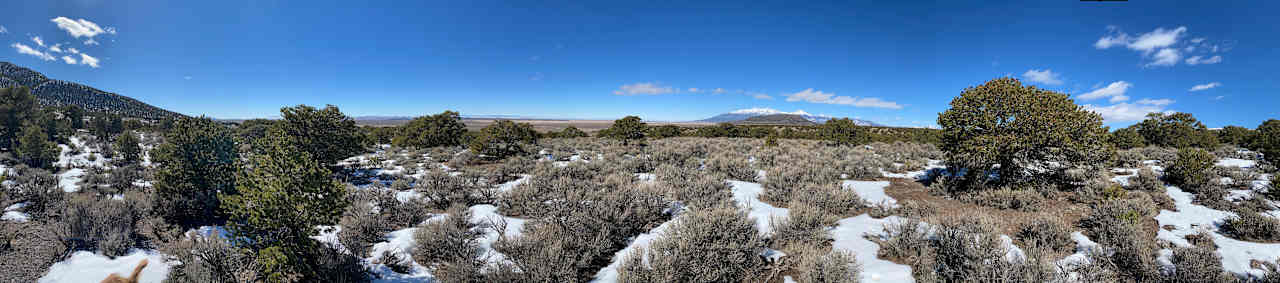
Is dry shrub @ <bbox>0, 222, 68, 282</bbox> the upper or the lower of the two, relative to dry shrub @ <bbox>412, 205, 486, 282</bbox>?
lower

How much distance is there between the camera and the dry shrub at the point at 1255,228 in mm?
5519

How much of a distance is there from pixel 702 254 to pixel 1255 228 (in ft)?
30.5

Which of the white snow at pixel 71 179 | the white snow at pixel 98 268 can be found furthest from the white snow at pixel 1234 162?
the white snow at pixel 71 179

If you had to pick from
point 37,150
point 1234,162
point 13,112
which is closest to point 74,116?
point 13,112

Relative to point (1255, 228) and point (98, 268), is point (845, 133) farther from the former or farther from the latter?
point (98, 268)

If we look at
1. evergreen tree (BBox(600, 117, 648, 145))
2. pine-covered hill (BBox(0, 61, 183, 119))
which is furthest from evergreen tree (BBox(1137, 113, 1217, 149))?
Answer: pine-covered hill (BBox(0, 61, 183, 119))

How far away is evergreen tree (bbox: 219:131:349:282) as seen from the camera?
4094mm

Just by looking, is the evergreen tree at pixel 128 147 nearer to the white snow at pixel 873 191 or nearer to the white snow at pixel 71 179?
the white snow at pixel 71 179

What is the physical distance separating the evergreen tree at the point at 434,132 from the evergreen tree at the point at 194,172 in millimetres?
12451

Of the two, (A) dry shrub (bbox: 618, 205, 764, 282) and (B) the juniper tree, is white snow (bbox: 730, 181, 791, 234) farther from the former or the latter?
(B) the juniper tree

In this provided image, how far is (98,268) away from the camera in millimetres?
4945

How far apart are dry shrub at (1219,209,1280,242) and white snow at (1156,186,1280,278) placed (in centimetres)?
19

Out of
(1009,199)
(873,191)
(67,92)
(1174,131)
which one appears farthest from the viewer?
(67,92)

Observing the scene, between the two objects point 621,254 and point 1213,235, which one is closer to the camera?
point 621,254
